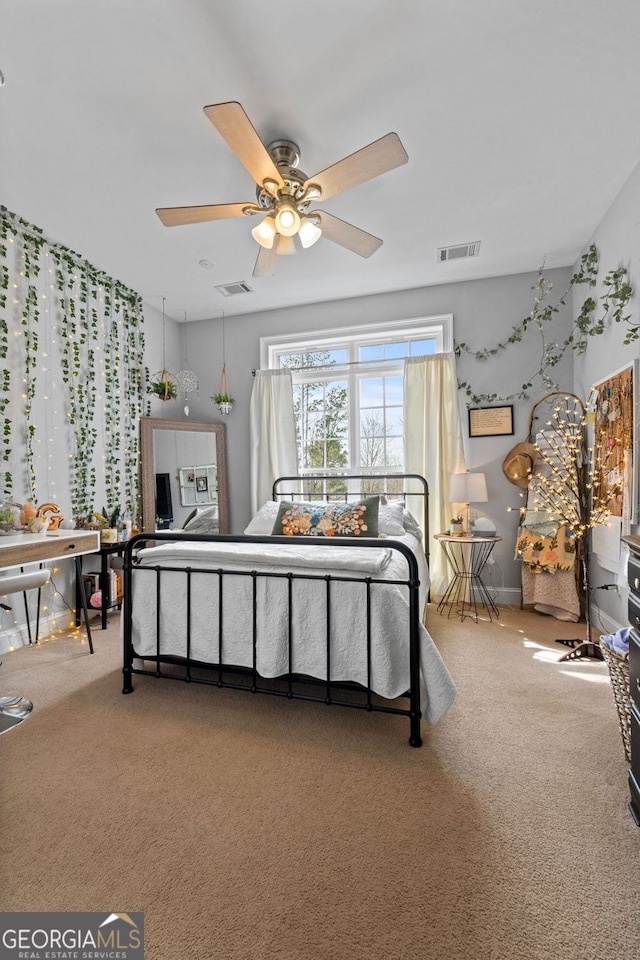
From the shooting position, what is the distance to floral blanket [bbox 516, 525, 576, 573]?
11.6ft

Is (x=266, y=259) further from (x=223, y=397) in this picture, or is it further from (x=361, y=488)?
(x=361, y=488)

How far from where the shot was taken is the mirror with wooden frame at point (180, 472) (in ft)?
14.4

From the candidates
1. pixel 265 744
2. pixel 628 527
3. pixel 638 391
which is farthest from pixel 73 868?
pixel 638 391

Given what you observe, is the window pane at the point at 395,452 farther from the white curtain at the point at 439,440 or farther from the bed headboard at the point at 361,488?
the white curtain at the point at 439,440

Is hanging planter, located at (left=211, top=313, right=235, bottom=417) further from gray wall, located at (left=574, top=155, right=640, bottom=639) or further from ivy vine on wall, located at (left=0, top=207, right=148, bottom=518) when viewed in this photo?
gray wall, located at (left=574, top=155, right=640, bottom=639)

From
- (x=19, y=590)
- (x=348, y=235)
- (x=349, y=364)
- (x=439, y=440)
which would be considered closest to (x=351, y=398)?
(x=349, y=364)

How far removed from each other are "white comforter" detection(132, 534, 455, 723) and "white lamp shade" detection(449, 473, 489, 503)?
1.46 meters

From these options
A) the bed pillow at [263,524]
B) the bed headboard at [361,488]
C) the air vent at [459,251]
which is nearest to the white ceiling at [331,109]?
the air vent at [459,251]

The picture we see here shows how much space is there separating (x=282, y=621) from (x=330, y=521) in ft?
4.21

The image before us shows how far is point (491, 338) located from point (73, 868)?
4297 mm

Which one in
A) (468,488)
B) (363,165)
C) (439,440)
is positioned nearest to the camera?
(363,165)

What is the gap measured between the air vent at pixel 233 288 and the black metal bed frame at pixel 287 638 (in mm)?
2727

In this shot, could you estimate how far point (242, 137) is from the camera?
1875 millimetres

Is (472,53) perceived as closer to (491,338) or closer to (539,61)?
(539,61)
